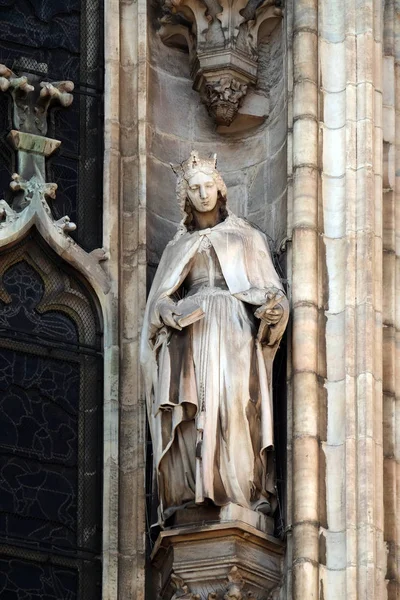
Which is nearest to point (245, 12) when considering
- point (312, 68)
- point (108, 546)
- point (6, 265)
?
point (312, 68)

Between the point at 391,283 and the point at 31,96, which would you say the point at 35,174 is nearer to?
the point at 31,96

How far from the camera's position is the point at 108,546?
1509 cm

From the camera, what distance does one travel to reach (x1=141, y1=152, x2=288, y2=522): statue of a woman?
1477 cm

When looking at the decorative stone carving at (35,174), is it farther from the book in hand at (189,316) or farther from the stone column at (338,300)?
the stone column at (338,300)

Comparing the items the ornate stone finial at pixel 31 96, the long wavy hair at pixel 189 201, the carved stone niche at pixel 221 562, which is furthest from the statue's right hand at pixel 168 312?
the ornate stone finial at pixel 31 96

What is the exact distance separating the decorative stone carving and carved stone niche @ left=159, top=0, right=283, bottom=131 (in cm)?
61

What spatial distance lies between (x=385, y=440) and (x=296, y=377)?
0.47m

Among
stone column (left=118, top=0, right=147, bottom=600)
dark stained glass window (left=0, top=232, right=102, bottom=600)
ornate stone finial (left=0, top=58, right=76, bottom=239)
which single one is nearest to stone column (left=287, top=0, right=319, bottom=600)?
stone column (left=118, top=0, right=147, bottom=600)

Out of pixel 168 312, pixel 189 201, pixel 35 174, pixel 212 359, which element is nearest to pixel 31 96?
pixel 35 174

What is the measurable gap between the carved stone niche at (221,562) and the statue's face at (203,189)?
60.5 inches

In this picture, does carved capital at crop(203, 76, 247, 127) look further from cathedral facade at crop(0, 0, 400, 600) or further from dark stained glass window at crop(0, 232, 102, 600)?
dark stained glass window at crop(0, 232, 102, 600)

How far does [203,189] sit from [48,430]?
1.25m

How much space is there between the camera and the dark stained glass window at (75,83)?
52.0 feet

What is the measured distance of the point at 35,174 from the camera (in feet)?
51.8
